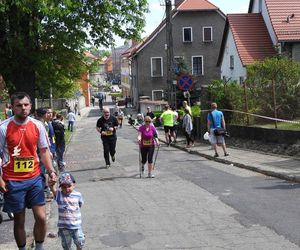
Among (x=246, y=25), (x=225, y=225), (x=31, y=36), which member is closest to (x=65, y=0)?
(x=31, y=36)

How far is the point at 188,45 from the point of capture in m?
55.8

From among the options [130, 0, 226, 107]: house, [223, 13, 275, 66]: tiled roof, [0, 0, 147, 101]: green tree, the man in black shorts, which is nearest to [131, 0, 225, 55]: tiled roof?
[130, 0, 226, 107]: house

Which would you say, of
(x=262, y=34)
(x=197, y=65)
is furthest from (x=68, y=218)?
(x=197, y=65)

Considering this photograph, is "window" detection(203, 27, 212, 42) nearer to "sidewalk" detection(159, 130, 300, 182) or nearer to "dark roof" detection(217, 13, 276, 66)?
"dark roof" detection(217, 13, 276, 66)

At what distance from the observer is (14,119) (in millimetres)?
6082

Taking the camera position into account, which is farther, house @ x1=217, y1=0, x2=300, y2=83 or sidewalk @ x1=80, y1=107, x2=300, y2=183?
house @ x1=217, y1=0, x2=300, y2=83

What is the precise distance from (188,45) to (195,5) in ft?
13.8

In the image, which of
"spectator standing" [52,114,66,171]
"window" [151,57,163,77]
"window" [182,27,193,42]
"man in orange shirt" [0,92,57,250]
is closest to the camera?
"man in orange shirt" [0,92,57,250]

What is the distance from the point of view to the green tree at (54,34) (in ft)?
67.6

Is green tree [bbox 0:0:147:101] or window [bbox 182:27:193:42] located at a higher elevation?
window [bbox 182:27:193:42]

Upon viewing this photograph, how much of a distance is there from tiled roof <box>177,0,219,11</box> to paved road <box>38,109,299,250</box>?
4106cm

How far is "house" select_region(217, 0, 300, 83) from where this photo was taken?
3428 cm

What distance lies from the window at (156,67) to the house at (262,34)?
1703 cm

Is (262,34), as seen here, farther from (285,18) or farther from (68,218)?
(68,218)
